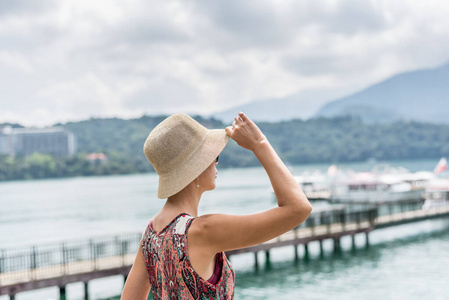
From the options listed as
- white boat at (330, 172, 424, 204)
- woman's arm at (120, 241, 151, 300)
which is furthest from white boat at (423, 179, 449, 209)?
woman's arm at (120, 241, 151, 300)

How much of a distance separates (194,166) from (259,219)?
42 centimetres

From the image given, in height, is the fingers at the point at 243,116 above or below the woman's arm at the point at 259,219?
above

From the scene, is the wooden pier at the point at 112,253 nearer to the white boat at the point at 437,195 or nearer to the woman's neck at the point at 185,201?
the white boat at the point at 437,195

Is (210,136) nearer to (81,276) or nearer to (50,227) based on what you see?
(81,276)

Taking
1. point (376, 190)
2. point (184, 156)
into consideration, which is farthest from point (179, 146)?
point (376, 190)

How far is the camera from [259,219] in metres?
2.07

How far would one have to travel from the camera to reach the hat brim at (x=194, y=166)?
234cm

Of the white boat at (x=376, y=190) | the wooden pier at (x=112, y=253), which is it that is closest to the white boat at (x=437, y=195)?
the white boat at (x=376, y=190)

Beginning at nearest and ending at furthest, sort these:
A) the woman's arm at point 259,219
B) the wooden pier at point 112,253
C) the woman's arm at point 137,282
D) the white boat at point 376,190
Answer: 1. the woman's arm at point 259,219
2. the woman's arm at point 137,282
3. the wooden pier at point 112,253
4. the white boat at point 376,190

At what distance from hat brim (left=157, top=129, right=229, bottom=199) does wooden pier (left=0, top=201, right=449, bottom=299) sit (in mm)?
18215

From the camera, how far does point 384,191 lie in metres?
64.5

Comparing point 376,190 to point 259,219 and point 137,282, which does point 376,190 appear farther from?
point 259,219

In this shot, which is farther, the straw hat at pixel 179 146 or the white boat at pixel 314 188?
the white boat at pixel 314 188

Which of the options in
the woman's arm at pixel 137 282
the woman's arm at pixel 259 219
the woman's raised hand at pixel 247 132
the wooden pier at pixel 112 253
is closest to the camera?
the woman's arm at pixel 259 219
